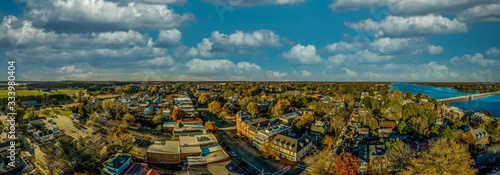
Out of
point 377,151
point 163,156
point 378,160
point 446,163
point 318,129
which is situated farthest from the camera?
point 318,129

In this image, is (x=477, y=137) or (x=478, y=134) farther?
(x=478, y=134)

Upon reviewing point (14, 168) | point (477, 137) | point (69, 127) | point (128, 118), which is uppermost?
point (128, 118)

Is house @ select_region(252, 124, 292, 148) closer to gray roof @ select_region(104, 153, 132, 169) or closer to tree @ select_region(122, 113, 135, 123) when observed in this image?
gray roof @ select_region(104, 153, 132, 169)

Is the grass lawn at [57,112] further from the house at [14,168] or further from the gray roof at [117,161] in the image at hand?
the gray roof at [117,161]

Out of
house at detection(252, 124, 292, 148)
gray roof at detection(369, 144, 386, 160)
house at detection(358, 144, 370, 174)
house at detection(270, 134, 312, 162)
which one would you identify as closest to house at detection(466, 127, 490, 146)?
gray roof at detection(369, 144, 386, 160)

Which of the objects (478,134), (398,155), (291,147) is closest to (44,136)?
(291,147)

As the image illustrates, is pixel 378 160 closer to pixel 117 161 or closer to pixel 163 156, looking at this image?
pixel 163 156

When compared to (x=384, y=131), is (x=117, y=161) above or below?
below
